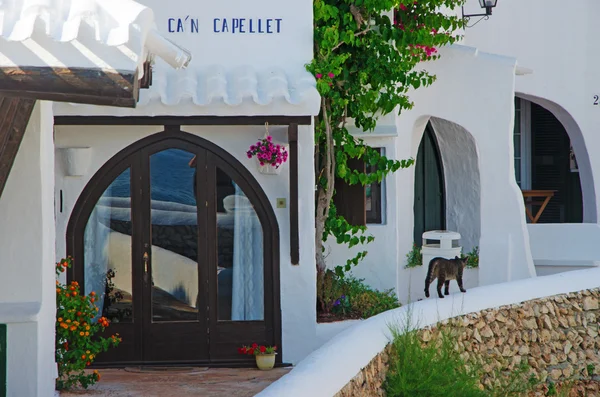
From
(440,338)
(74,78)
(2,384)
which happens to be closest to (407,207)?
(440,338)

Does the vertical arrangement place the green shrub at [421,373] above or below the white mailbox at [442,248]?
below

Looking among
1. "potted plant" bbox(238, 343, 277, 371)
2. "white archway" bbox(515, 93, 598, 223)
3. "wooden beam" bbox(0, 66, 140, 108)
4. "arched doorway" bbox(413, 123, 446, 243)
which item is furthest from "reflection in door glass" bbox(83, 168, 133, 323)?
"white archway" bbox(515, 93, 598, 223)

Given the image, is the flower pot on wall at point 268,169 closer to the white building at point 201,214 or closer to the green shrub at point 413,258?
the white building at point 201,214

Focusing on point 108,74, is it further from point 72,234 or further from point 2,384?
point 72,234

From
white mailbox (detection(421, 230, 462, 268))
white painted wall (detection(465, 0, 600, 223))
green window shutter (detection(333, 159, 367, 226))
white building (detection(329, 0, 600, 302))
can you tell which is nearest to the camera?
green window shutter (detection(333, 159, 367, 226))

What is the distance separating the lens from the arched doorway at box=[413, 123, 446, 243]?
1586cm

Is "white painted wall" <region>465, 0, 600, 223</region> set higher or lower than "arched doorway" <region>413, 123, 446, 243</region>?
higher

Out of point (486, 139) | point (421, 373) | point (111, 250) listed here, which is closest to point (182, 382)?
point (111, 250)

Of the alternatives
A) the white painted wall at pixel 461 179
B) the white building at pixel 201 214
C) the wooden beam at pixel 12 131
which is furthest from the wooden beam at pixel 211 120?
the white painted wall at pixel 461 179

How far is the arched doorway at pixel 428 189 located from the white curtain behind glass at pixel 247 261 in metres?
5.34

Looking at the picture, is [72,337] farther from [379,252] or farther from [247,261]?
[379,252]

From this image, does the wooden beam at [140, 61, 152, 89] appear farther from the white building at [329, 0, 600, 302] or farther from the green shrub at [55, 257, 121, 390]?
the white building at [329, 0, 600, 302]

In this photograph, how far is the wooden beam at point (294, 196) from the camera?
10281 mm

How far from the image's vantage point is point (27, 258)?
25.7 feet
